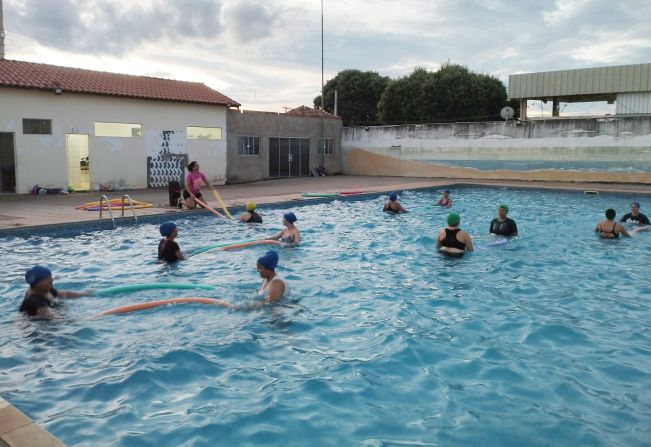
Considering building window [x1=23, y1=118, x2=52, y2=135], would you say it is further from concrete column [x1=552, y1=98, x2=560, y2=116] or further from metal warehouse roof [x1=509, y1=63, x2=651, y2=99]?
concrete column [x1=552, y1=98, x2=560, y2=116]

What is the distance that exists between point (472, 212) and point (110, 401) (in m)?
13.9

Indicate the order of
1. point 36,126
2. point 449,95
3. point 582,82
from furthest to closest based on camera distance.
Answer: point 449,95 < point 582,82 < point 36,126

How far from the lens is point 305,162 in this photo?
31.0 metres

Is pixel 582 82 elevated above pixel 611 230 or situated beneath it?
elevated above

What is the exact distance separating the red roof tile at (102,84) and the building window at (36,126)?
118 centimetres

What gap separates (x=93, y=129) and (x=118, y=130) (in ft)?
3.41

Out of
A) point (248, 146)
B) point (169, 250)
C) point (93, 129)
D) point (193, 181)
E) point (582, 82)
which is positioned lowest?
point (169, 250)

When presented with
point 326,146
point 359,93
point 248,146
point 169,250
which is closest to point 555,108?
point 326,146

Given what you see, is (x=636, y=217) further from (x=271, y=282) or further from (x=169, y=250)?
(x=169, y=250)

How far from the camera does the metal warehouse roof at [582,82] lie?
92.9 ft

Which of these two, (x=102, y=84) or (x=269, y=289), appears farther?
(x=102, y=84)

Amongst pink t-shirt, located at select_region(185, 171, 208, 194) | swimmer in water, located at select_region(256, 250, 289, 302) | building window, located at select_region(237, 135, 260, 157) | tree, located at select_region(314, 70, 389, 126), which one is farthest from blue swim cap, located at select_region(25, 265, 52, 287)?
tree, located at select_region(314, 70, 389, 126)

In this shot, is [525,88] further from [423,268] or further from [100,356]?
[100,356]

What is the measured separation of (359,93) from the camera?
5450 cm
